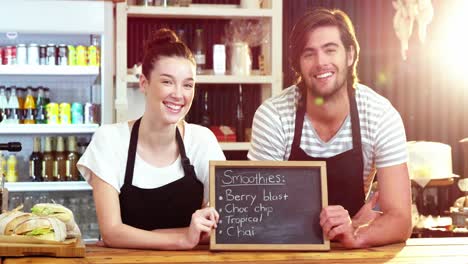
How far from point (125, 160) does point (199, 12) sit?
99.6 inches

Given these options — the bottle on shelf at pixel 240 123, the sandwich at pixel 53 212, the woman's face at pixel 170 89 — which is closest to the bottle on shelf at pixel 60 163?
the bottle on shelf at pixel 240 123

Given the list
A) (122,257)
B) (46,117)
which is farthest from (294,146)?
(46,117)

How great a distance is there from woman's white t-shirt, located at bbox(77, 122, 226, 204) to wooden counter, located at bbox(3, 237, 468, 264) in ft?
0.88

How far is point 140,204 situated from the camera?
8.21 ft

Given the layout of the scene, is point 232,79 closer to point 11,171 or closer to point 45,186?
point 45,186

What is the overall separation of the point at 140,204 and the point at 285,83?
3.10m

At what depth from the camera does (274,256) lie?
2102 mm

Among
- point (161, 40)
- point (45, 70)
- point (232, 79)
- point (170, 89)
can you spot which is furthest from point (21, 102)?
point (170, 89)

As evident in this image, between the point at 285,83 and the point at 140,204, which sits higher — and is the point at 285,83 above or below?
above

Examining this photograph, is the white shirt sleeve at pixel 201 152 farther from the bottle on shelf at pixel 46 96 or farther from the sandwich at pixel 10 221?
the bottle on shelf at pixel 46 96

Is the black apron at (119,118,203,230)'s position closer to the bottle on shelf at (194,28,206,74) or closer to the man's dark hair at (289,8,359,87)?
the man's dark hair at (289,8,359,87)

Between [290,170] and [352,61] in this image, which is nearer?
[290,170]

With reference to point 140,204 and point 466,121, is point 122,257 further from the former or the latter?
point 466,121

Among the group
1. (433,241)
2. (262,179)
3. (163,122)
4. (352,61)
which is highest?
(352,61)
